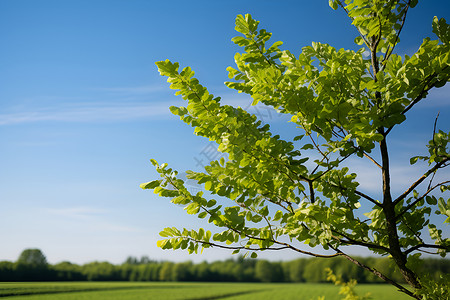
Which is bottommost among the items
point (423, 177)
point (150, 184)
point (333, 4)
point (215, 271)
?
point (215, 271)

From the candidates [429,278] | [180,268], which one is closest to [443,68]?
[429,278]

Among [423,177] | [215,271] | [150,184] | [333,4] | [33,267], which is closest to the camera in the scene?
[150,184]

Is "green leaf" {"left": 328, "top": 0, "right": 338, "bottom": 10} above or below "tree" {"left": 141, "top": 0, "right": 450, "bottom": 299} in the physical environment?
above

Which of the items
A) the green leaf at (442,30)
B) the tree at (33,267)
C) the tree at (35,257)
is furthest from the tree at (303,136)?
the tree at (35,257)

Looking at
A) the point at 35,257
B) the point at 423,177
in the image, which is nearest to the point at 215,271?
the point at 35,257

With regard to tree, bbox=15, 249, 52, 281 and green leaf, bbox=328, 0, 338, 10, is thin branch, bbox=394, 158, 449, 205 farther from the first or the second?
tree, bbox=15, 249, 52, 281

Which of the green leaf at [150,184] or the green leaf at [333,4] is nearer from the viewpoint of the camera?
the green leaf at [150,184]

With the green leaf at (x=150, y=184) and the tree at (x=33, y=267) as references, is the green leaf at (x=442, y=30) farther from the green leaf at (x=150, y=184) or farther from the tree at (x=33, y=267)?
the tree at (x=33, y=267)

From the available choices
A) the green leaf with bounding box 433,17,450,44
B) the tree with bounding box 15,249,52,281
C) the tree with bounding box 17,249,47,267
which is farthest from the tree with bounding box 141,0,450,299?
the tree with bounding box 17,249,47,267

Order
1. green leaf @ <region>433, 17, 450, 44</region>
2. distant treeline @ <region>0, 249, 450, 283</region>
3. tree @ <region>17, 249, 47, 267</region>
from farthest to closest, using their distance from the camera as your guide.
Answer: distant treeline @ <region>0, 249, 450, 283</region> < tree @ <region>17, 249, 47, 267</region> < green leaf @ <region>433, 17, 450, 44</region>

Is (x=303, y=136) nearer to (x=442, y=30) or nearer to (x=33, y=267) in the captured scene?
(x=442, y=30)

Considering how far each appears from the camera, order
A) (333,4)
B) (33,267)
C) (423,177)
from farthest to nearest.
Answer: (33,267)
(333,4)
(423,177)

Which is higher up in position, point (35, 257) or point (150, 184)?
point (150, 184)

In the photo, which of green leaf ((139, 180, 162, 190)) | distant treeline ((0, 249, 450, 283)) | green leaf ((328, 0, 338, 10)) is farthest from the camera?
distant treeline ((0, 249, 450, 283))
